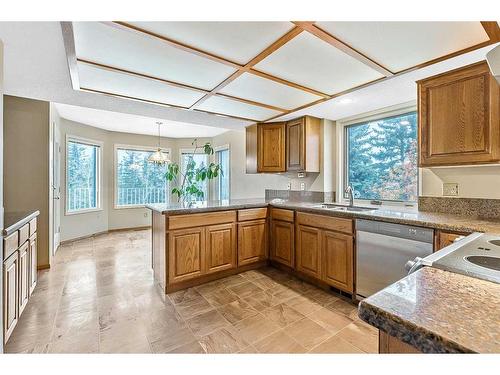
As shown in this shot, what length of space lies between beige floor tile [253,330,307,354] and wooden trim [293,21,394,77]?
6.85ft

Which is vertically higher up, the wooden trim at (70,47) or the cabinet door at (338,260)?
the wooden trim at (70,47)

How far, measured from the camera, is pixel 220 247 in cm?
292

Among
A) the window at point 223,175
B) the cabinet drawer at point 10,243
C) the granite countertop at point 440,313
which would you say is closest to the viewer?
the granite countertop at point 440,313

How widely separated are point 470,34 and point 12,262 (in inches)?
134

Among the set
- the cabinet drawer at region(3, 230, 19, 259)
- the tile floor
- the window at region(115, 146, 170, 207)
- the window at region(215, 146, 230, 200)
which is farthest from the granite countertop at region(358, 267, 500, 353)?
the window at region(115, 146, 170, 207)

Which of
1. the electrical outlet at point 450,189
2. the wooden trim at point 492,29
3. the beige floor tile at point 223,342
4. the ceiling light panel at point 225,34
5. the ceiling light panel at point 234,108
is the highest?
the ceiling light panel at point 234,108

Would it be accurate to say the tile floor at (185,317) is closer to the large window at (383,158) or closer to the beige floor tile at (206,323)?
the beige floor tile at (206,323)

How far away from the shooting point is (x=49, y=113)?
3229mm

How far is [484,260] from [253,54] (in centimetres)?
175

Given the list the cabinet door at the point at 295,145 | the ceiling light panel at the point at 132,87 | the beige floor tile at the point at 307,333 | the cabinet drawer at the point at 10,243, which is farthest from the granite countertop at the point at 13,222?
the cabinet door at the point at 295,145

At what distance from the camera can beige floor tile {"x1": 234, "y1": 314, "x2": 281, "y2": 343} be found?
1869 millimetres

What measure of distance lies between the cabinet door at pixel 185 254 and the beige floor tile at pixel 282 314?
93cm

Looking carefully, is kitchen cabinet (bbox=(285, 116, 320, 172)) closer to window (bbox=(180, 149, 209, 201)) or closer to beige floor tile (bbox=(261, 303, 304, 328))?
beige floor tile (bbox=(261, 303, 304, 328))

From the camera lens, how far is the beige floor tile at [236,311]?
2.13 meters
